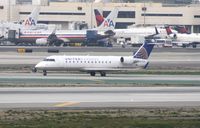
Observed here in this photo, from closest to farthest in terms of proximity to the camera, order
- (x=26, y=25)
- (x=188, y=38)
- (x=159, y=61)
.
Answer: (x=159, y=61), (x=188, y=38), (x=26, y=25)

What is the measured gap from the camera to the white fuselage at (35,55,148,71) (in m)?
77.1

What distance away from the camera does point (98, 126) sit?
123ft

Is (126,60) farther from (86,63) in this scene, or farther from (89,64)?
(86,63)

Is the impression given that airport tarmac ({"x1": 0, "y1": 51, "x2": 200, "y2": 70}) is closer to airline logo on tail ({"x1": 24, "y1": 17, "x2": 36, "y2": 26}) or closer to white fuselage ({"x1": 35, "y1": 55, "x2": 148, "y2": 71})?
white fuselage ({"x1": 35, "y1": 55, "x2": 148, "y2": 71})

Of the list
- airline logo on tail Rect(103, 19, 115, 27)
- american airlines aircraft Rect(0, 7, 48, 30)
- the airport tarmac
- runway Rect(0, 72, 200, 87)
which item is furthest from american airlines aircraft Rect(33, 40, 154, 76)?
american airlines aircraft Rect(0, 7, 48, 30)

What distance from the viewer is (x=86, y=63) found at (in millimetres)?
77812

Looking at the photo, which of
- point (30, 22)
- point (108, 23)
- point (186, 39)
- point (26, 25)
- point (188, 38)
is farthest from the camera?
point (30, 22)

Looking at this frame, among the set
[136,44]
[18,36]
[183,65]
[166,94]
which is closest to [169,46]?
[136,44]

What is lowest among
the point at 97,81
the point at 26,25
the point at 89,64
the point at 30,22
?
the point at 97,81

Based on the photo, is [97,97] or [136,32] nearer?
[97,97]

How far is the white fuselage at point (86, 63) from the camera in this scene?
77.1 metres

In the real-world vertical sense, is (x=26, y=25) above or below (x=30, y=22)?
below

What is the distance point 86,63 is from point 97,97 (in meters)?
26.9

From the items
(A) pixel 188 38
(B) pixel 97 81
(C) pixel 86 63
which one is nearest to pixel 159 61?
(C) pixel 86 63
